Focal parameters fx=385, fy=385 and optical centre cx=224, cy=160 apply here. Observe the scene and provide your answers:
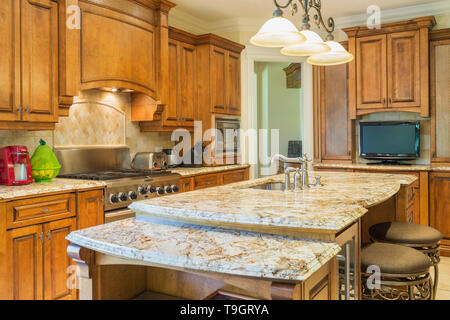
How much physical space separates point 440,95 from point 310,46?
2.65 metres

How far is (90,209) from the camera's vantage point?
289 centimetres

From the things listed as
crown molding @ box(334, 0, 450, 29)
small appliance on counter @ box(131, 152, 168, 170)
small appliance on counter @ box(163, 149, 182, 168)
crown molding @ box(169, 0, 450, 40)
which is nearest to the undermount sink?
small appliance on counter @ box(131, 152, 168, 170)

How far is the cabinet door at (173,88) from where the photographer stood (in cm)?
421

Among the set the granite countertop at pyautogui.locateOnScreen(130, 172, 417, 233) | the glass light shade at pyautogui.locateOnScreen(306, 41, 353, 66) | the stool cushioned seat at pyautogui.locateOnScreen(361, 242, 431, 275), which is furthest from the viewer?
the glass light shade at pyautogui.locateOnScreen(306, 41, 353, 66)

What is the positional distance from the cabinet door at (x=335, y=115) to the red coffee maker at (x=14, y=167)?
139 inches

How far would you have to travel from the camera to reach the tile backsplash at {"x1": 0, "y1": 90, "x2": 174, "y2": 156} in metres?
3.19

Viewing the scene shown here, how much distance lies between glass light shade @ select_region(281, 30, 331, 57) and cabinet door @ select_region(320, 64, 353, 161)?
97.6 inches

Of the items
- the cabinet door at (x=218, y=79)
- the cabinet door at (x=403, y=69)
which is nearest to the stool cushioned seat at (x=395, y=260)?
the cabinet door at (x=403, y=69)

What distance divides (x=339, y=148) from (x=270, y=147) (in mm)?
2489

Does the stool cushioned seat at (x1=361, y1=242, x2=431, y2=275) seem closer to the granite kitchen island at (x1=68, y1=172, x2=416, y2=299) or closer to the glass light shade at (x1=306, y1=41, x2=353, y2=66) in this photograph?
the granite kitchen island at (x1=68, y1=172, x2=416, y2=299)

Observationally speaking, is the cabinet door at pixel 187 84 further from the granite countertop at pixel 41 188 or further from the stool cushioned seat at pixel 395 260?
the stool cushioned seat at pixel 395 260

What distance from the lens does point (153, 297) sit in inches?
66.2

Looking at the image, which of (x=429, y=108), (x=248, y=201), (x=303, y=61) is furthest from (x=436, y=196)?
(x=248, y=201)
